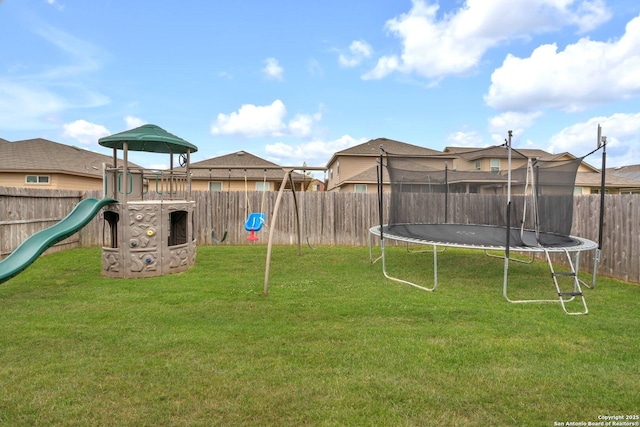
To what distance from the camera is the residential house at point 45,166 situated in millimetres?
14936

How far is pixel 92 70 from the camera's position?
8422 mm

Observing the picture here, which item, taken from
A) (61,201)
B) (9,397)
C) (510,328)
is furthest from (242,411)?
(61,201)

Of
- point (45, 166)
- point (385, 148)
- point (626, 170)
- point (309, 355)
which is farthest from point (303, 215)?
point (626, 170)

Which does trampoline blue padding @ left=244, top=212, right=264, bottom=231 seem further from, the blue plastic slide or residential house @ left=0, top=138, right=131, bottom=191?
residential house @ left=0, top=138, right=131, bottom=191

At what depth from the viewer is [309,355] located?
295 cm

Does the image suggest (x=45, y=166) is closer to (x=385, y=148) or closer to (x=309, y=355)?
(x=385, y=148)

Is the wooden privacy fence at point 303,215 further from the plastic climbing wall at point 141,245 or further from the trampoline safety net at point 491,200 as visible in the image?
the plastic climbing wall at point 141,245

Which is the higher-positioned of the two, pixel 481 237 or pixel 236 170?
pixel 236 170

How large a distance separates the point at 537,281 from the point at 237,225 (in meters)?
7.11

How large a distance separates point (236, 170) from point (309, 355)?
1757cm

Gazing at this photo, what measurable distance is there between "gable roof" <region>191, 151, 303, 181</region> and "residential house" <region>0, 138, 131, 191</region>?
15.3 feet

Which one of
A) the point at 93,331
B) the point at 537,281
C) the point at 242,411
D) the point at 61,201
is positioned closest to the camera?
the point at 242,411

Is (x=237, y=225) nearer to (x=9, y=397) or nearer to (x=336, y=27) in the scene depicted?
(x=336, y=27)

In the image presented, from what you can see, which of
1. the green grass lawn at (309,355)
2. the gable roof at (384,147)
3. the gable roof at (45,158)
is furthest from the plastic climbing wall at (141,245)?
the gable roof at (384,147)
